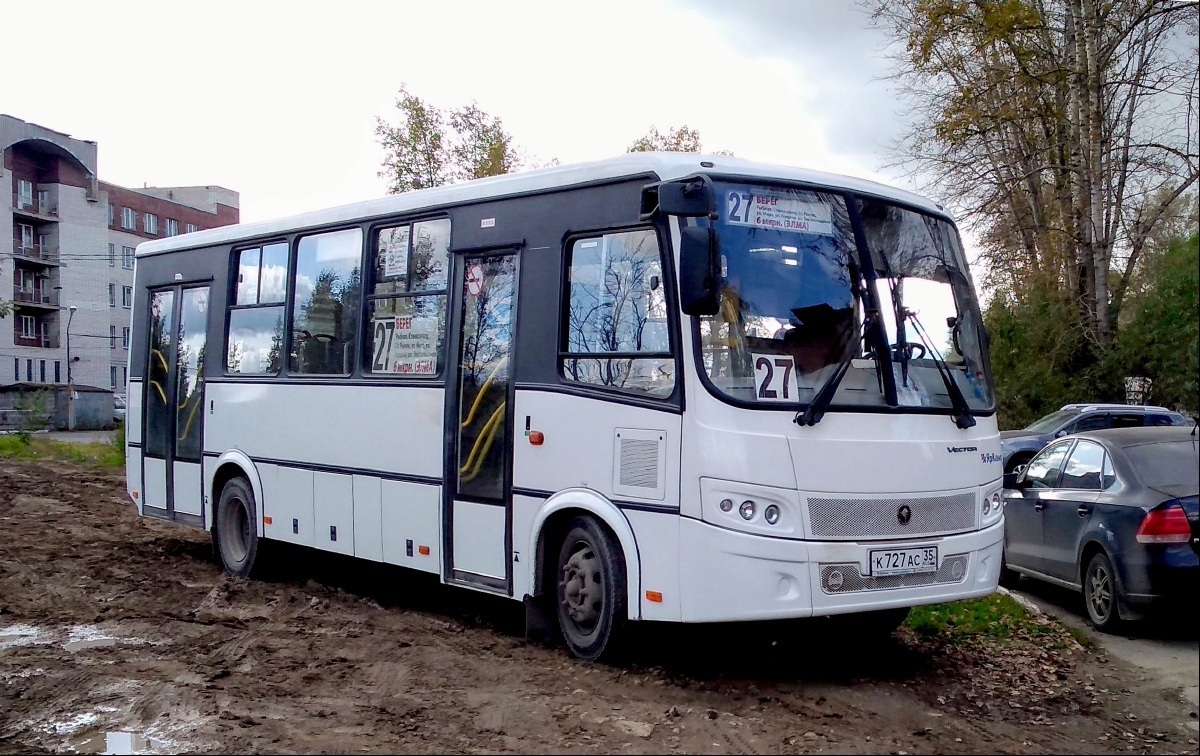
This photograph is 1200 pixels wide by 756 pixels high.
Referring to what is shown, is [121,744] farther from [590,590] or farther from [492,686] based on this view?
[590,590]

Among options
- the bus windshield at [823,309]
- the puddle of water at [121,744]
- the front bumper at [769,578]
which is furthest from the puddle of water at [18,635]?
the bus windshield at [823,309]

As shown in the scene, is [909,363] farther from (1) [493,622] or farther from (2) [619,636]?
(1) [493,622]

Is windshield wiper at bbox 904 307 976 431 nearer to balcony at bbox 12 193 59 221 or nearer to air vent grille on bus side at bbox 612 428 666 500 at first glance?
air vent grille on bus side at bbox 612 428 666 500

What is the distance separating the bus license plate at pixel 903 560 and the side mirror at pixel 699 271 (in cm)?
169

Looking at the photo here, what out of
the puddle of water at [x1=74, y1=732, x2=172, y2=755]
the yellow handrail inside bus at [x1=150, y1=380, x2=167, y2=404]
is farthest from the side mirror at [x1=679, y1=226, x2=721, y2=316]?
the yellow handrail inside bus at [x1=150, y1=380, x2=167, y2=404]

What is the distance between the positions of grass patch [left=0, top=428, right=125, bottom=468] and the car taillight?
81.5ft

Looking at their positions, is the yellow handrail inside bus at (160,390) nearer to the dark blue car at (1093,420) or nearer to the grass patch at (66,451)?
the dark blue car at (1093,420)

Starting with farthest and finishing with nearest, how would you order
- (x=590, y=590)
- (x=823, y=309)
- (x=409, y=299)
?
(x=409, y=299) < (x=590, y=590) < (x=823, y=309)

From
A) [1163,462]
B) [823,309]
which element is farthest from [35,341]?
[823,309]

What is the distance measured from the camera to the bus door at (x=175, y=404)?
1224cm

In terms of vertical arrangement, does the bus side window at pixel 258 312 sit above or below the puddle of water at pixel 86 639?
above

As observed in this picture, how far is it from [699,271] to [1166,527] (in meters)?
4.16

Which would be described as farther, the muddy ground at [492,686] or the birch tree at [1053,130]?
the birch tree at [1053,130]

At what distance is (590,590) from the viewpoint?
7406 millimetres
